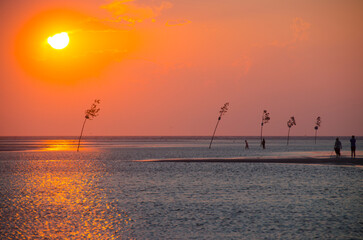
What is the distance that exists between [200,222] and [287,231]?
3.81 metres

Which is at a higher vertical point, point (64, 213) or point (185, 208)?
point (185, 208)

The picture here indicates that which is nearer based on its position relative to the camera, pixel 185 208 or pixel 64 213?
pixel 64 213

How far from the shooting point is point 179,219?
20.6 metres

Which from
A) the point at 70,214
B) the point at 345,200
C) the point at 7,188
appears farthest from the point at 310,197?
the point at 7,188

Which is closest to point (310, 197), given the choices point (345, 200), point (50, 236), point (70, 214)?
point (345, 200)

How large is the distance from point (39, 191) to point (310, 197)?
1730 cm

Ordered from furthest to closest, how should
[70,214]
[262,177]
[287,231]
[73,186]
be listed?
[262,177] → [73,186] → [70,214] → [287,231]

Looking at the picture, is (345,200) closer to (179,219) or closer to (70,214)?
(179,219)

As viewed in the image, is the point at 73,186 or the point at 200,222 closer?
the point at 200,222

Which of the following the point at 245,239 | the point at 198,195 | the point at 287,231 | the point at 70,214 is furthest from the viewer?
the point at 198,195

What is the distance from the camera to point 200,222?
19906mm

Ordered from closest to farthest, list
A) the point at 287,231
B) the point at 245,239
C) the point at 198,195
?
the point at 245,239 < the point at 287,231 < the point at 198,195

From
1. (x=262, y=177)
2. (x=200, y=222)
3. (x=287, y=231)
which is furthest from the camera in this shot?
(x=262, y=177)

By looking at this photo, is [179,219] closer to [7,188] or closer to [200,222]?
[200,222]
